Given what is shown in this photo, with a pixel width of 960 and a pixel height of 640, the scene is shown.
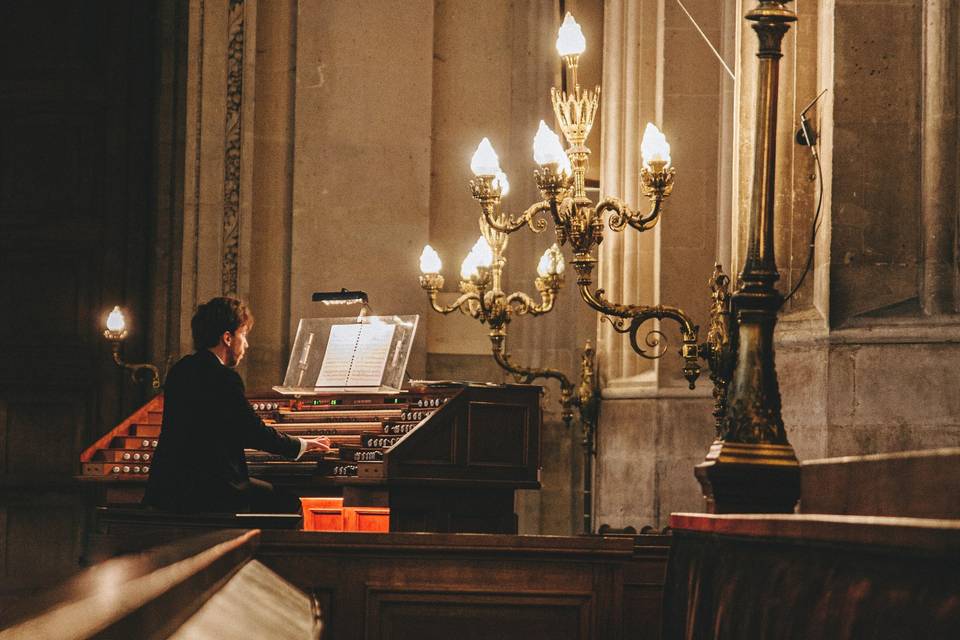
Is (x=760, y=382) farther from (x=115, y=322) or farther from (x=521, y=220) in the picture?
(x=115, y=322)

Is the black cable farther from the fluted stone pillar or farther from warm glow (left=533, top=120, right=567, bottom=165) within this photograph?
the fluted stone pillar

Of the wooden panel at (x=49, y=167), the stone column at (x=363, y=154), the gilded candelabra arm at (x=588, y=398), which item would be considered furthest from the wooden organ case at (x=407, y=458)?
the wooden panel at (x=49, y=167)

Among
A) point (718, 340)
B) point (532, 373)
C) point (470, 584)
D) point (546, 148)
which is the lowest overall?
point (470, 584)

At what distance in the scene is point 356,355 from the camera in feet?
28.7

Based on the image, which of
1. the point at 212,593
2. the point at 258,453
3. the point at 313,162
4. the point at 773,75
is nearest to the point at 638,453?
the point at 258,453

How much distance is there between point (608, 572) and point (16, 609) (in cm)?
458

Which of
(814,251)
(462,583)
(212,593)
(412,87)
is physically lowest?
(462,583)

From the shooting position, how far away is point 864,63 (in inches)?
259

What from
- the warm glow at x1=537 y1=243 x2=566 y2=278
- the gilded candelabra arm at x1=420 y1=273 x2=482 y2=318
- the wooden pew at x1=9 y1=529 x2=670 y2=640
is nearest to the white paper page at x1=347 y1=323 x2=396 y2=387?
the gilded candelabra arm at x1=420 y1=273 x2=482 y2=318

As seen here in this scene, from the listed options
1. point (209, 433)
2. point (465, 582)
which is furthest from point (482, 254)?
point (465, 582)

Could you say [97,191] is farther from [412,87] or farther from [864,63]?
[864,63]

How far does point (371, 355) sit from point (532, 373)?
4.20ft

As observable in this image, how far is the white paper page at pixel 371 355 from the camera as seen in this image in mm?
8531

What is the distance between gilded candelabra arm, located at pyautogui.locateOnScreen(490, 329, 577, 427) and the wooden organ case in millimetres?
712
